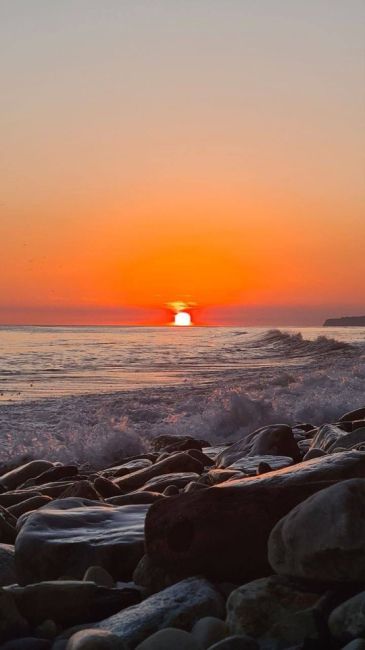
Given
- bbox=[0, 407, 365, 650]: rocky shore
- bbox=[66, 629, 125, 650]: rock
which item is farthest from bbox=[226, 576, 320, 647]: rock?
bbox=[66, 629, 125, 650]: rock

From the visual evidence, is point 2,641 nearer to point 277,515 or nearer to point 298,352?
point 277,515

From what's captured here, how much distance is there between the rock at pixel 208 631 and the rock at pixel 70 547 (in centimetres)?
88

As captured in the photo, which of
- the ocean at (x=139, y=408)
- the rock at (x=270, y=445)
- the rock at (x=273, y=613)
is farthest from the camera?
the ocean at (x=139, y=408)

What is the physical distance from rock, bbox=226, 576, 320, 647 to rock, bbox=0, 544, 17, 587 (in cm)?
129

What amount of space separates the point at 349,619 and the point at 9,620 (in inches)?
52.7

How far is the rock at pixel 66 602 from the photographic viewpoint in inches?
121

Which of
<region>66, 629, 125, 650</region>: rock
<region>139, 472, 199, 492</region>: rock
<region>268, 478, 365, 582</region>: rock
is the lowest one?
<region>66, 629, 125, 650</region>: rock

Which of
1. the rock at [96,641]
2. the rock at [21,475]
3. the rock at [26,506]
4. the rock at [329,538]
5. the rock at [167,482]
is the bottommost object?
the rock at [21,475]

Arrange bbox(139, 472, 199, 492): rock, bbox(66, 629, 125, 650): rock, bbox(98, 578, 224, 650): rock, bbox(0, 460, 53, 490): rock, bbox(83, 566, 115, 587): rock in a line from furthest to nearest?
1. bbox(0, 460, 53, 490): rock
2. bbox(139, 472, 199, 492): rock
3. bbox(83, 566, 115, 587): rock
4. bbox(98, 578, 224, 650): rock
5. bbox(66, 629, 125, 650): rock

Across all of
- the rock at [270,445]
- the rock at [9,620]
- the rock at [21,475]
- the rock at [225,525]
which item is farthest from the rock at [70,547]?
the rock at [21,475]

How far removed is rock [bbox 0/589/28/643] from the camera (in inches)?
117

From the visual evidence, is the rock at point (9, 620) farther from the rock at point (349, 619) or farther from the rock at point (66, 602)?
the rock at point (349, 619)

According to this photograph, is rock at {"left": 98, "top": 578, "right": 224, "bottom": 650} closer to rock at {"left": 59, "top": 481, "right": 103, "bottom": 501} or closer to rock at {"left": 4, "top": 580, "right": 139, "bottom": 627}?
rock at {"left": 4, "top": 580, "right": 139, "bottom": 627}

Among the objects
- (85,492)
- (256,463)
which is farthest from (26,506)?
(256,463)
